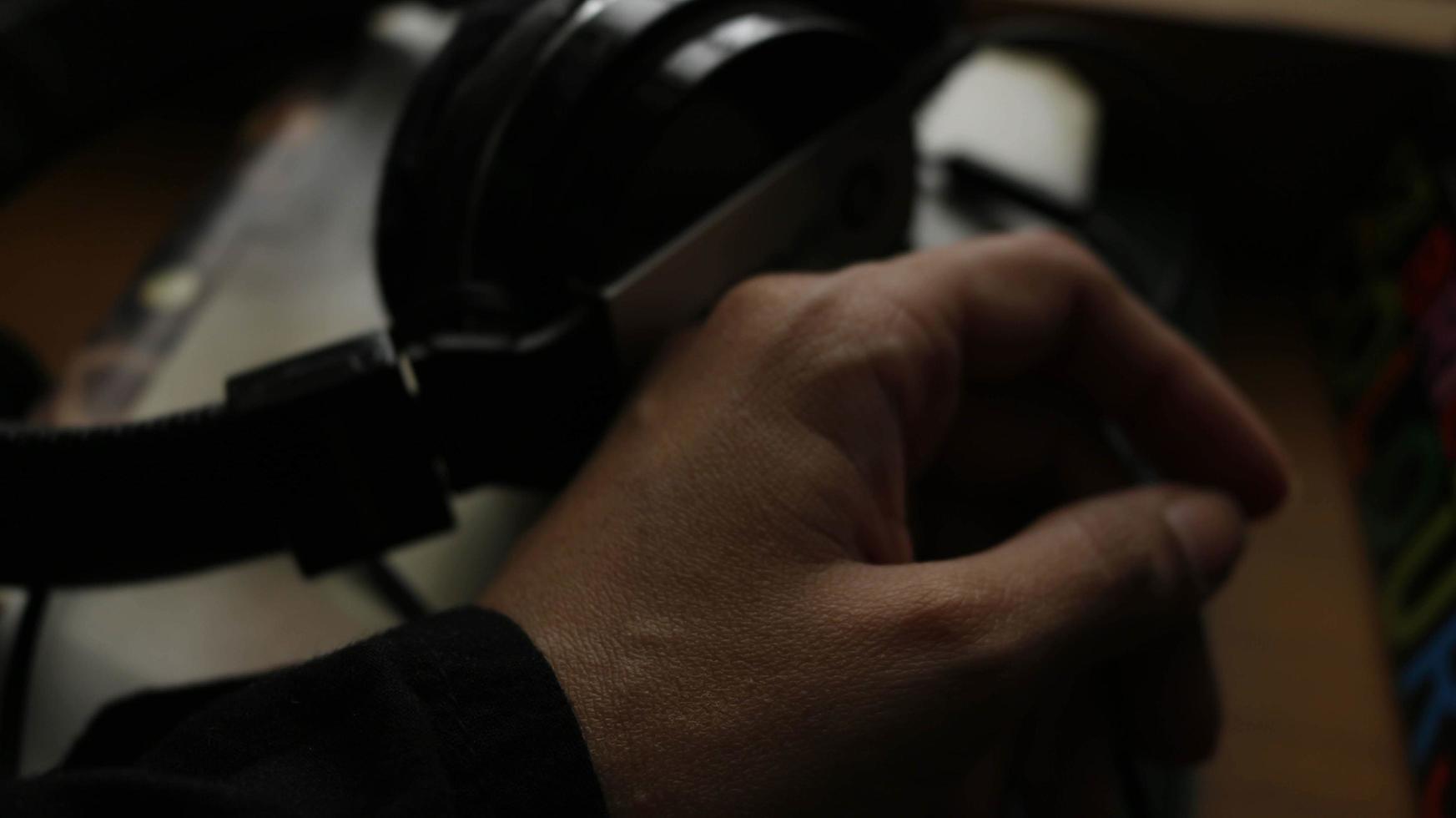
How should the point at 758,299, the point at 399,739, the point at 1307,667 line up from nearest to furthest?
the point at 399,739 → the point at 758,299 → the point at 1307,667

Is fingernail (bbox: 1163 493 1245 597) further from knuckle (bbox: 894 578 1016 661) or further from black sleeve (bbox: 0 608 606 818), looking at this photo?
black sleeve (bbox: 0 608 606 818)

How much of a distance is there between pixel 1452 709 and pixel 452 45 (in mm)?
543

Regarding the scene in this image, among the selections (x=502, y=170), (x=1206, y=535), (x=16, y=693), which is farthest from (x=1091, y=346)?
(x=16, y=693)

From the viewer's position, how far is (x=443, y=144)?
13.1 inches

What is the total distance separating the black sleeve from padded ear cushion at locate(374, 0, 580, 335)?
4.9 inches

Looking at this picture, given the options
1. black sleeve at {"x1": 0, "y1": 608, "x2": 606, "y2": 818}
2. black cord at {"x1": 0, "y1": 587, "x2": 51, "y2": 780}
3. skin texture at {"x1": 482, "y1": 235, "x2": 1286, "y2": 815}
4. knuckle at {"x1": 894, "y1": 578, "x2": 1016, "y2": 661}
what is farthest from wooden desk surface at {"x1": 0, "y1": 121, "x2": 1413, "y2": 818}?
black cord at {"x1": 0, "y1": 587, "x2": 51, "y2": 780}

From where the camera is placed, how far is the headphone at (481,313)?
282mm

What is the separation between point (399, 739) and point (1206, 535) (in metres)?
0.29

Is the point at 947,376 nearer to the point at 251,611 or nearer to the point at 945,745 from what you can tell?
the point at 945,745

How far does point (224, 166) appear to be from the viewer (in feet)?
2.01

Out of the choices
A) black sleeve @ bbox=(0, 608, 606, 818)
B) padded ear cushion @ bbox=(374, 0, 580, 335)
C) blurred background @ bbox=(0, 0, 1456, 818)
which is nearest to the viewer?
black sleeve @ bbox=(0, 608, 606, 818)

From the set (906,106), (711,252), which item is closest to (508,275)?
(711,252)

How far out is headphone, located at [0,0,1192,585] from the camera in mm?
282

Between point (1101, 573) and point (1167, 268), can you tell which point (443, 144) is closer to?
point (1101, 573)
